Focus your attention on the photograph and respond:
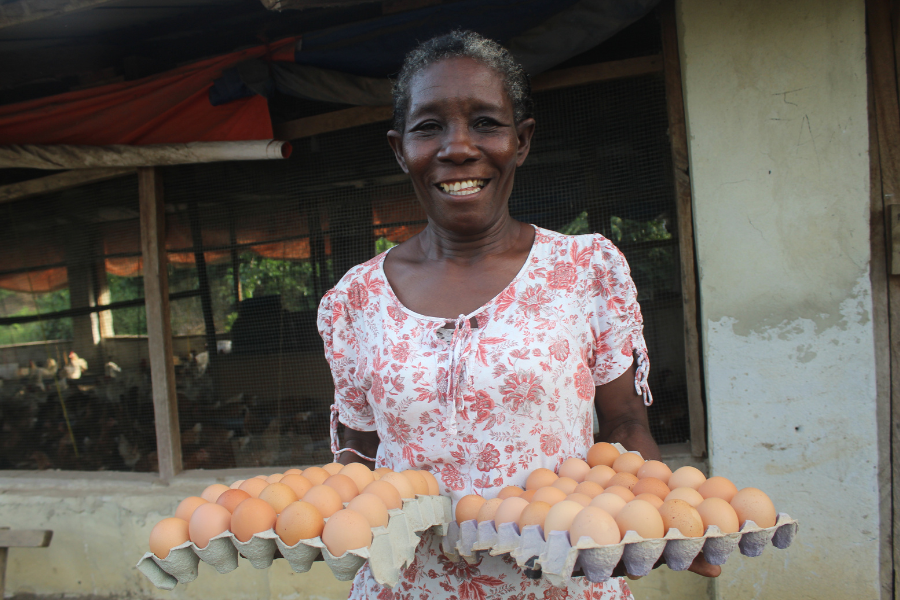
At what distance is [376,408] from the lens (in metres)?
1.52

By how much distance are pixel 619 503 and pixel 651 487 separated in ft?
0.47

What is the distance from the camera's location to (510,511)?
1204 mm

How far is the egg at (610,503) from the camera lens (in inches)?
46.3

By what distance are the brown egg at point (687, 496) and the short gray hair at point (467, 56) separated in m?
1.01

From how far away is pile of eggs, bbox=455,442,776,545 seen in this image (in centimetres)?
111

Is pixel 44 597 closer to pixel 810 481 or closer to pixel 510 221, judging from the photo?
pixel 510 221

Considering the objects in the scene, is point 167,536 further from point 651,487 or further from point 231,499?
point 651,487

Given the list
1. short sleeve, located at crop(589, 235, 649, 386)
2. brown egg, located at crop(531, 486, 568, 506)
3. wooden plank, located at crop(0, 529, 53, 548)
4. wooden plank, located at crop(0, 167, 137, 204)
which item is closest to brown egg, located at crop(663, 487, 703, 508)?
brown egg, located at crop(531, 486, 568, 506)

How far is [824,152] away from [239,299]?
3754 mm

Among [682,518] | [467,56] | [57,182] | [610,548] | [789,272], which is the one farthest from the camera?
[57,182]

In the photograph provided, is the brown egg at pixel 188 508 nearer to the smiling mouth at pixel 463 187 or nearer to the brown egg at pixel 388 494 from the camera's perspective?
the brown egg at pixel 388 494

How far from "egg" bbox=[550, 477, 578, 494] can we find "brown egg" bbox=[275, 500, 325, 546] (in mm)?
532

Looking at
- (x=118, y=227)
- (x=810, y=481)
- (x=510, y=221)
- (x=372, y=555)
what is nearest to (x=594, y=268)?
(x=510, y=221)

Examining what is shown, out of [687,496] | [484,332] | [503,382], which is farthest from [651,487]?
[484,332]
